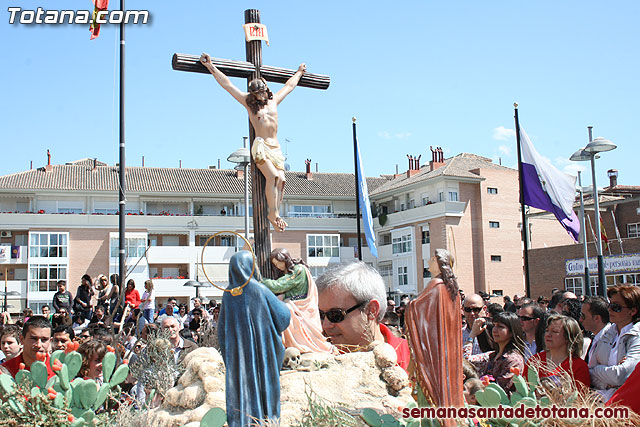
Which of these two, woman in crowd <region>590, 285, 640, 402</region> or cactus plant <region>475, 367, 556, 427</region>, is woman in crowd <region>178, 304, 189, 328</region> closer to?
woman in crowd <region>590, 285, 640, 402</region>

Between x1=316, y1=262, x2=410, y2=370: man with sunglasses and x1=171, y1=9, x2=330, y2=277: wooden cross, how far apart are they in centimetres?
141

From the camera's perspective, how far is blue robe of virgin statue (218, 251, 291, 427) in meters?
3.24

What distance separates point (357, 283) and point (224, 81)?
294cm

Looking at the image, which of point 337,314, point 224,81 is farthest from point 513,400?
point 224,81

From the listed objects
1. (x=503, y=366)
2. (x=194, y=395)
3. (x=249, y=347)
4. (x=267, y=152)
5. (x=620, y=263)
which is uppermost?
(x=267, y=152)

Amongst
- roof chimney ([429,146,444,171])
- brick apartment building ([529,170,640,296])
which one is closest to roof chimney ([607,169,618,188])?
brick apartment building ([529,170,640,296])

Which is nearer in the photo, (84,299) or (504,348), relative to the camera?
(504,348)

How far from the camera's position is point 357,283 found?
475cm

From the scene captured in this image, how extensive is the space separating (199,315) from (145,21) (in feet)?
19.3

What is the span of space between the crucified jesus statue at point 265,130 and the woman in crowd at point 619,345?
325 cm

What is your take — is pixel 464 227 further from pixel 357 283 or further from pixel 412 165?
pixel 357 283

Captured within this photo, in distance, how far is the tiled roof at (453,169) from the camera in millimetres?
45219

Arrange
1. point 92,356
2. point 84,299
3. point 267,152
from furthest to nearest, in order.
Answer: point 84,299, point 267,152, point 92,356

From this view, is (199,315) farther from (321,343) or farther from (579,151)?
(579,151)
